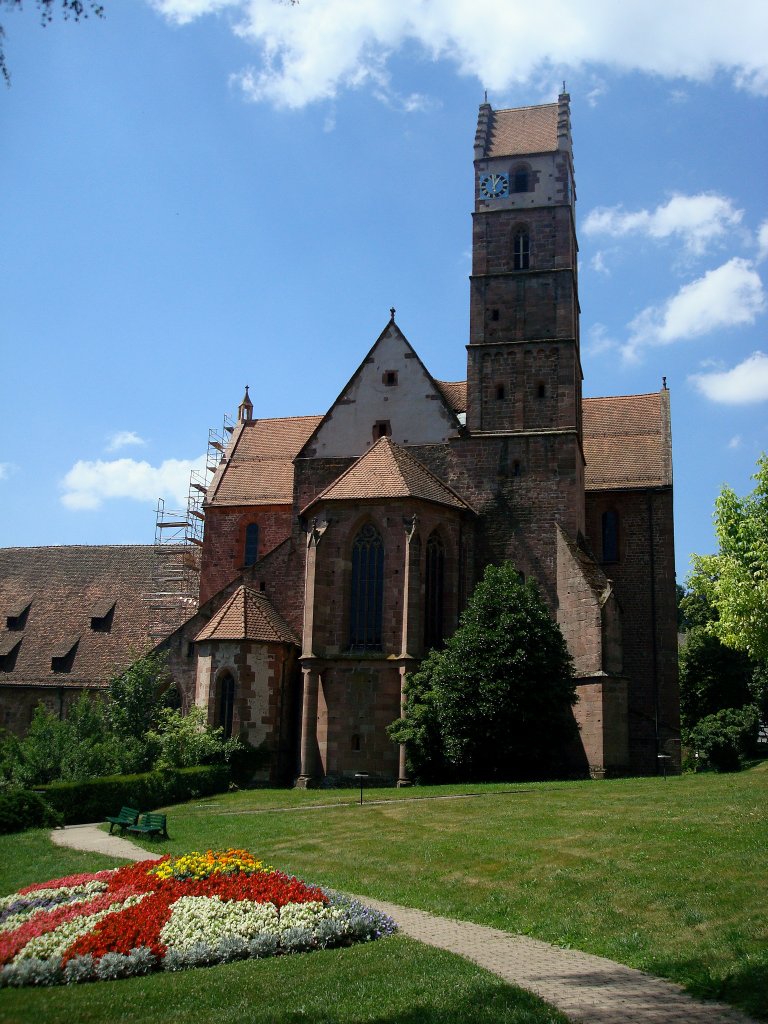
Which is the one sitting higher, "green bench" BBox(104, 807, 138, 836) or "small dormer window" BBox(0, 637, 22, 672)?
"small dormer window" BBox(0, 637, 22, 672)

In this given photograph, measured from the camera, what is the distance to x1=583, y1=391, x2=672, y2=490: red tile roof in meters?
45.7

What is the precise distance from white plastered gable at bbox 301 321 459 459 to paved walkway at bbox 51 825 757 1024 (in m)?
28.0

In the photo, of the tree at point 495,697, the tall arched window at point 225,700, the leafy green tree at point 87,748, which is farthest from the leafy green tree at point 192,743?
the tree at point 495,697

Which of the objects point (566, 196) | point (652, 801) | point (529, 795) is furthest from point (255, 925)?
point (566, 196)

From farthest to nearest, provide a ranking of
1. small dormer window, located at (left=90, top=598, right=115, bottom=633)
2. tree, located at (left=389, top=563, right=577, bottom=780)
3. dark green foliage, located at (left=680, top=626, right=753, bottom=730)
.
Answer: small dormer window, located at (left=90, top=598, right=115, bottom=633)
dark green foliage, located at (left=680, top=626, right=753, bottom=730)
tree, located at (left=389, top=563, right=577, bottom=780)

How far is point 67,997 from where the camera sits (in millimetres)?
11633

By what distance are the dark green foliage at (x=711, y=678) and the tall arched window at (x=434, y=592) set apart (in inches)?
694

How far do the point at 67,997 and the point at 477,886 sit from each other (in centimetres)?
774

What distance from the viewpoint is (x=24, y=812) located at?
2838 cm

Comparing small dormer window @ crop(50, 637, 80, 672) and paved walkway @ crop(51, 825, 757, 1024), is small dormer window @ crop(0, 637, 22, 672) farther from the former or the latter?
paved walkway @ crop(51, 825, 757, 1024)

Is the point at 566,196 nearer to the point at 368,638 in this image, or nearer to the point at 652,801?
the point at 368,638

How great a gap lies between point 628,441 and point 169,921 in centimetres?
3800

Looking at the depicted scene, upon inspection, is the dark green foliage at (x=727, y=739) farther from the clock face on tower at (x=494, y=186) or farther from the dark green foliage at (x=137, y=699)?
the clock face on tower at (x=494, y=186)

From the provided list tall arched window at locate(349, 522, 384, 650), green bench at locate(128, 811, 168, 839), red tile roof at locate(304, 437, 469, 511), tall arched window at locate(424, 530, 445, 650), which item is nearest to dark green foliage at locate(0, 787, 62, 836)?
green bench at locate(128, 811, 168, 839)
